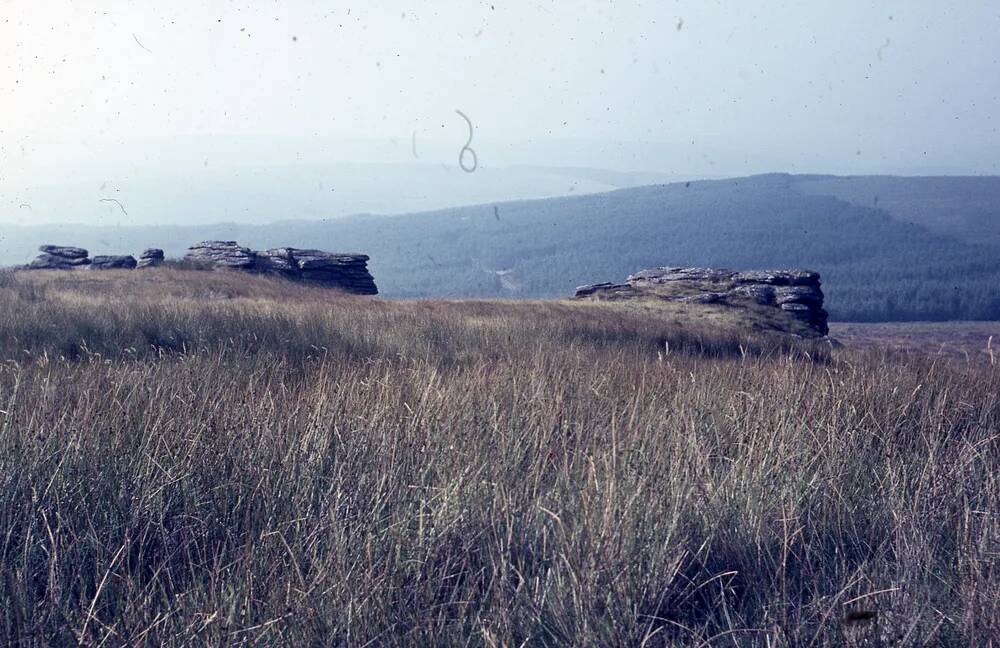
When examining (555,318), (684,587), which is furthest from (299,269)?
(684,587)

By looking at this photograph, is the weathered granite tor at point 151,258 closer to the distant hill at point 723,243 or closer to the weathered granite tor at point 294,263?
the weathered granite tor at point 294,263

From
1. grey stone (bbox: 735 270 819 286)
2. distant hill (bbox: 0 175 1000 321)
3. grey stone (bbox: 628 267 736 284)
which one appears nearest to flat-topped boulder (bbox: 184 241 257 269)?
grey stone (bbox: 628 267 736 284)

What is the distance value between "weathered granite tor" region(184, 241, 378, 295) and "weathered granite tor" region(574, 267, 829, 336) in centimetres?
802

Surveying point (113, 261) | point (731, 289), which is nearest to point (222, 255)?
point (113, 261)

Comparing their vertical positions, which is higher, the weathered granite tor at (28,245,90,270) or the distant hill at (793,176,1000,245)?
the weathered granite tor at (28,245,90,270)

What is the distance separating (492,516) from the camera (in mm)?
4523

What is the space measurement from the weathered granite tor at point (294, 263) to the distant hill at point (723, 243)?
45.0m

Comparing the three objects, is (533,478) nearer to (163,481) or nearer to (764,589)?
(764,589)

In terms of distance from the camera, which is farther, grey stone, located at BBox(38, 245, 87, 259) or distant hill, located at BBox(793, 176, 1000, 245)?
distant hill, located at BBox(793, 176, 1000, 245)

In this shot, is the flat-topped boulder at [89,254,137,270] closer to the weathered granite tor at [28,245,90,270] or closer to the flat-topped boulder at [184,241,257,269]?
the weathered granite tor at [28,245,90,270]

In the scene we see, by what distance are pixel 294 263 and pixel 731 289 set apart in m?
14.0

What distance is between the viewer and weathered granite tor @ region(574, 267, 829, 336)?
80.5 ft

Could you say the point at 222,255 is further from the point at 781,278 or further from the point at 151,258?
the point at 781,278

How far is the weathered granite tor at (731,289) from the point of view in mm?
24547
